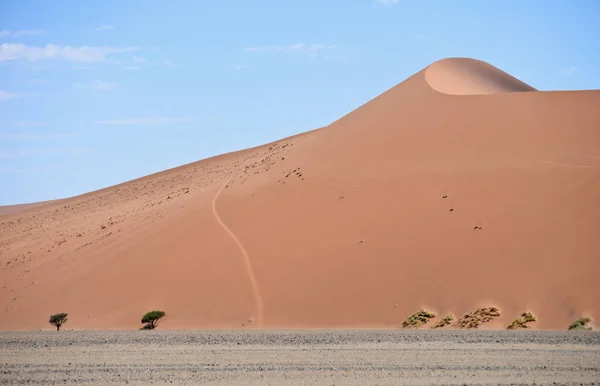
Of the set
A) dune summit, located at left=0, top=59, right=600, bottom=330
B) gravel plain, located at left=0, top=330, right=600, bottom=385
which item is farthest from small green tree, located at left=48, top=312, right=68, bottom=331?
gravel plain, located at left=0, top=330, right=600, bottom=385

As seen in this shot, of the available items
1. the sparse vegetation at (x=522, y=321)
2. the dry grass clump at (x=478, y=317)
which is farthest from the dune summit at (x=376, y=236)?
the dry grass clump at (x=478, y=317)

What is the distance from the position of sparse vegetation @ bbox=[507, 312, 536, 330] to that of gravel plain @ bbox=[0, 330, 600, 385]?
1.88m

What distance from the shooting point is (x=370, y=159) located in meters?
30.4

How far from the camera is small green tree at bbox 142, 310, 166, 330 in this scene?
22.7 m

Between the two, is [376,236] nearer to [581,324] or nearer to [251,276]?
[251,276]

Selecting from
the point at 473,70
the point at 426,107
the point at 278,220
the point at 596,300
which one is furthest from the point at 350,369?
the point at 473,70

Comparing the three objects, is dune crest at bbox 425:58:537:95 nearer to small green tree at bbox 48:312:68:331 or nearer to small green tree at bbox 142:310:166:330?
small green tree at bbox 142:310:166:330

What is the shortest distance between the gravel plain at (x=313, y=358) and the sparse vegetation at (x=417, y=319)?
239 cm

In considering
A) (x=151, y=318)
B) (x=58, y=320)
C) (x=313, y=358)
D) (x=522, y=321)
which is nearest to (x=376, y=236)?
(x=522, y=321)

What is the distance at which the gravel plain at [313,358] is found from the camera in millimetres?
11867

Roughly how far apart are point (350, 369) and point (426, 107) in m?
22.5

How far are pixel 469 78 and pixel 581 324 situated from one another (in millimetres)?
22991

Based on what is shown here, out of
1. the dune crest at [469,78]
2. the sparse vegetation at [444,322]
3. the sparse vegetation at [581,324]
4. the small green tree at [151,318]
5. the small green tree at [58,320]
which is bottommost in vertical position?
the sparse vegetation at [581,324]

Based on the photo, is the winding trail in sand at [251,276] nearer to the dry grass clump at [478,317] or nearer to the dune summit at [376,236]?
the dune summit at [376,236]
